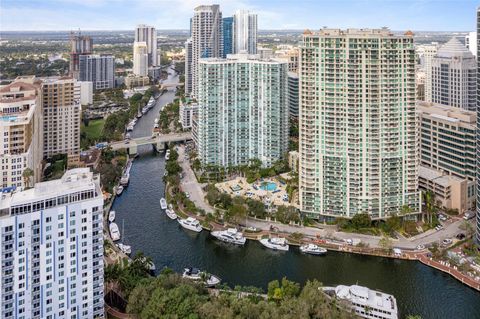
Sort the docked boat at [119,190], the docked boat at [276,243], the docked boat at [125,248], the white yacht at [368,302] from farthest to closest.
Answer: the docked boat at [119,190], the docked boat at [276,243], the docked boat at [125,248], the white yacht at [368,302]

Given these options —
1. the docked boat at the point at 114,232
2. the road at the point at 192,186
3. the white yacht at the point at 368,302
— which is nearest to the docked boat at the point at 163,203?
the road at the point at 192,186

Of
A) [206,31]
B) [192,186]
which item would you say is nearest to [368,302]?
Result: [192,186]

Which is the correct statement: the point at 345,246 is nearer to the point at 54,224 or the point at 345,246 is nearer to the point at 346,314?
the point at 346,314

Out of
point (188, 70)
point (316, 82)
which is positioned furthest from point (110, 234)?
point (188, 70)

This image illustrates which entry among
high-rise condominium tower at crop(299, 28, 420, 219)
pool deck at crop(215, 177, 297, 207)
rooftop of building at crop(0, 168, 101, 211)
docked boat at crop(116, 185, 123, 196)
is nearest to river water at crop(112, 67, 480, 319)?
docked boat at crop(116, 185, 123, 196)

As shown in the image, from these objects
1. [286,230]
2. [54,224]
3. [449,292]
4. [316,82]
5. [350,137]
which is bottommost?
[449,292]

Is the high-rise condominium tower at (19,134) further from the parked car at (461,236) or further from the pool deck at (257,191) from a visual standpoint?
the parked car at (461,236)

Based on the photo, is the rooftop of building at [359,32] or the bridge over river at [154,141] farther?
the bridge over river at [154,141]

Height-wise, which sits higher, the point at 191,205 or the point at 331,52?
the point at 331,52
